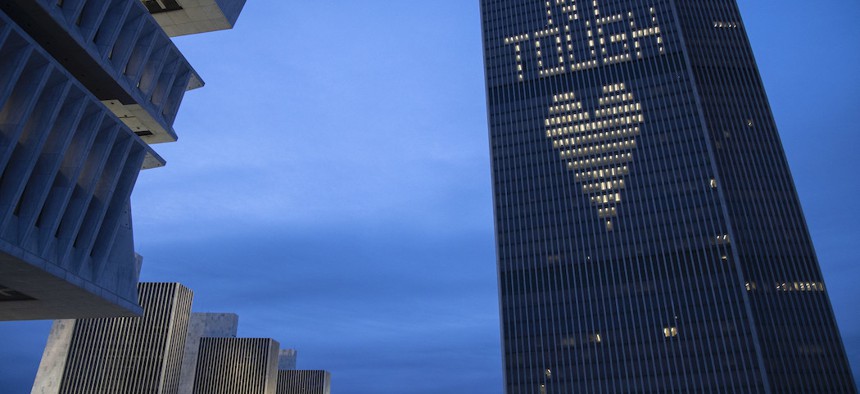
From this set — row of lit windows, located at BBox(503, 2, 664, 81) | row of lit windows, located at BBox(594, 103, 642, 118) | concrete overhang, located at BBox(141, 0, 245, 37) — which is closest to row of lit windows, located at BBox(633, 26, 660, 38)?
row of lit windows, located at BBox(503, 2, 664, 81)

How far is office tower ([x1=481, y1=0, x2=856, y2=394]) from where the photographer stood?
4938 inches

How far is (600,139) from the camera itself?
153000 millimetres

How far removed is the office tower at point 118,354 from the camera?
11581 centimetres

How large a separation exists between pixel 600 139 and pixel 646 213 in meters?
23.4

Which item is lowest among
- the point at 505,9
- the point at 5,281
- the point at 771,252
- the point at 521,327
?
the point at 5,281

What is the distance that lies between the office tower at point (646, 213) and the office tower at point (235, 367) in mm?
65913

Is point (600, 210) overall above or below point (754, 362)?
above

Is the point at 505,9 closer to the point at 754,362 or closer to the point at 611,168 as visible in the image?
the point at 611,168

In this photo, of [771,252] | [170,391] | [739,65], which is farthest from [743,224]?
[170,391]

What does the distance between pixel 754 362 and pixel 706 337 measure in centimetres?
966

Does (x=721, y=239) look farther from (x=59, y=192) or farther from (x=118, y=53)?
(x=59, y=192)

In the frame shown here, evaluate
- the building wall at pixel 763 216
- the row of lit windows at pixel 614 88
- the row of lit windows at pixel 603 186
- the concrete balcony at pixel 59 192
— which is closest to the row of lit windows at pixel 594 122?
the row of lit windows at pixel 614 88

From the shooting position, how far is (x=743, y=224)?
137 meters

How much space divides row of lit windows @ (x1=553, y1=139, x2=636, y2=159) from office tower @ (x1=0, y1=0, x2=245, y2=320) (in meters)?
120
